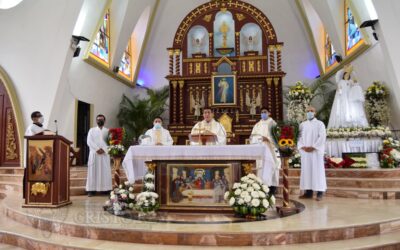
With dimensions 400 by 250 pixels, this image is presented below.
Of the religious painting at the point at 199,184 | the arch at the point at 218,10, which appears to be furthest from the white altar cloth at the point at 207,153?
the arch at the point at 218,10

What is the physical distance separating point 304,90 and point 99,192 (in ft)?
24.4

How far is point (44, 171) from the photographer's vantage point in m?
6.02

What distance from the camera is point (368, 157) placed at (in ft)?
28.5

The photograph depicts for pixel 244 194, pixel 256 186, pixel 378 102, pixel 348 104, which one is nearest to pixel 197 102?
pixel 348 104

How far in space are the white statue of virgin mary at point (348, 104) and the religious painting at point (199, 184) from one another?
5.51 m

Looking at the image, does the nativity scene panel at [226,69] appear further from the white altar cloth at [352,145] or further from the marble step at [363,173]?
the marble step at [363,173]

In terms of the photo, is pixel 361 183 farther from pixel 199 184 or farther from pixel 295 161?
pixel 199 184

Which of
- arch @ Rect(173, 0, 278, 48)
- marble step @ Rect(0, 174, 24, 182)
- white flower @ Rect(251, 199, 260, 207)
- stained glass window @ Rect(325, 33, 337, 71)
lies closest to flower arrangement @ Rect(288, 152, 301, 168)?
white flower @ Rect(251, 199, 260, 207)

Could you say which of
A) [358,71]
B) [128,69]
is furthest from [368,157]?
[128,69]

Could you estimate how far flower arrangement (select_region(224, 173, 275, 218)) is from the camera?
5.06 meters

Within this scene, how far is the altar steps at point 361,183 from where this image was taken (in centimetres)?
705

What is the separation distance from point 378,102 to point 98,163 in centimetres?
752

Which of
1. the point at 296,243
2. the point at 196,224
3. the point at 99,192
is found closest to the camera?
the point at 296,243

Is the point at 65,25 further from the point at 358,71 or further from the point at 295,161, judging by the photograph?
the point at 358,71
